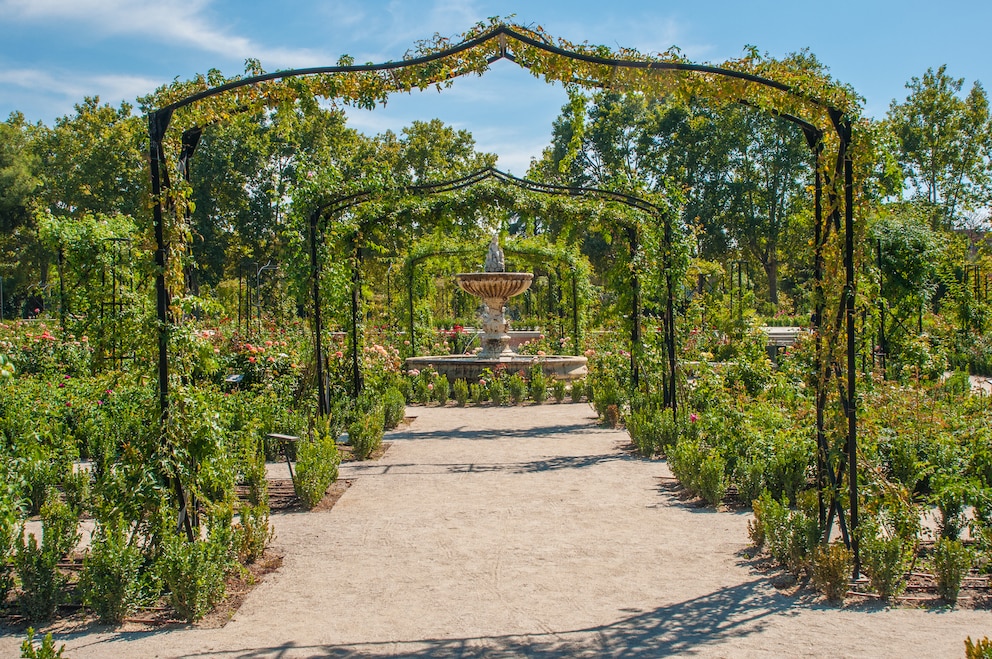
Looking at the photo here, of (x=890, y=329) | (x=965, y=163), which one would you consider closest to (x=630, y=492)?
(x=890, y=329)

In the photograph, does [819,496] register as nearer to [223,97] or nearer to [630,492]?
[630,492]

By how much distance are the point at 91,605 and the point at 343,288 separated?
6363mm

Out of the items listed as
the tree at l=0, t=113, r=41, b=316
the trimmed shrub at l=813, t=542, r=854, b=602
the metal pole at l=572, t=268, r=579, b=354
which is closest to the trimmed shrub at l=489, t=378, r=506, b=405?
the metal pole at l=572, t=268, r=579, b=354

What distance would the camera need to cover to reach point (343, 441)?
9531 millimetres

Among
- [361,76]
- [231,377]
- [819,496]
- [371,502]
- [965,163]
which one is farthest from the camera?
[965,163]

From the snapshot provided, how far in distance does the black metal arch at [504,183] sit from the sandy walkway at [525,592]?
274cm

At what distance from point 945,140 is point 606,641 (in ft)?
110

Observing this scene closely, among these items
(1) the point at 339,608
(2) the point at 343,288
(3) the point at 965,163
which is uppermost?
(3) the point at 965,163

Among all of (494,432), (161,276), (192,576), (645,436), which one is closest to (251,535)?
(192,576)

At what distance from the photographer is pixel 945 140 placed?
103 feet

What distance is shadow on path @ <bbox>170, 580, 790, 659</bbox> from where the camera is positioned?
11.7 ft

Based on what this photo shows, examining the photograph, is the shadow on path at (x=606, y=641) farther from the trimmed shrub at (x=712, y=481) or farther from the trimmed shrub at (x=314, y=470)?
the trimmed shrub at (x=314, y=470)

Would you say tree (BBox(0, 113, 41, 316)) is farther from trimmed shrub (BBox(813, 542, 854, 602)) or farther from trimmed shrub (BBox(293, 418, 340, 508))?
trimmed shrub (BBox(813, 542, 854, 602))

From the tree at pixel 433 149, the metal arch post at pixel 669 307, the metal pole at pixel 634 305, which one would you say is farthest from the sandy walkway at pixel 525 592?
Answer: the tree at pixel 433 149
